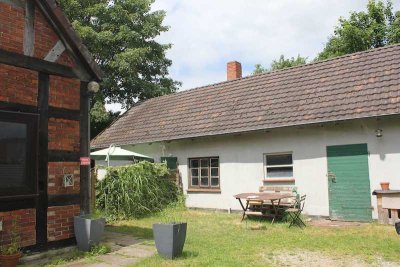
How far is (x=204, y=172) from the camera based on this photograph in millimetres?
14883

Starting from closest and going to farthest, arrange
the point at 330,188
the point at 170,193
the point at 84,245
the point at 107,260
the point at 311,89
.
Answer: the point at 107,260 < the point at 84,245 < the point at 330,188 < the point at 311,89 < the point at 170,193

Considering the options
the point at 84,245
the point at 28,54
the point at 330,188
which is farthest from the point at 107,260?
the point at 330,188

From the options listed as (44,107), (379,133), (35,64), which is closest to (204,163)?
(379,133)

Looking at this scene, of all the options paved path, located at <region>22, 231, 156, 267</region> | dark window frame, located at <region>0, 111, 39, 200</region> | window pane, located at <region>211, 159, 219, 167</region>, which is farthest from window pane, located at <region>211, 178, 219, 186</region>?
dark window frame, located at <region>0, 111, 39, 200</region>

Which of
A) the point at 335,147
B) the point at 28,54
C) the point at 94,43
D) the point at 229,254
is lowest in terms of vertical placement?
the point at 229,254

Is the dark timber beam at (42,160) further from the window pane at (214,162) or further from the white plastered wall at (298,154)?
the window pane at (214,162)

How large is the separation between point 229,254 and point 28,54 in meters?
5.24

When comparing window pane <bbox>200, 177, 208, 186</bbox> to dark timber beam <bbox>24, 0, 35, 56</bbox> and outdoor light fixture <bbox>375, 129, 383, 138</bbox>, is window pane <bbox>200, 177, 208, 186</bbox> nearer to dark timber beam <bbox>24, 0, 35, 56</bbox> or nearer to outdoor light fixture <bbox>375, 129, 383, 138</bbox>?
outdoor light fixture <bbox>375, 129, 383, 138</bbox>

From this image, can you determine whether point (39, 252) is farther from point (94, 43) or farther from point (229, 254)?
point (94, 43)

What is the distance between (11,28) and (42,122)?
1761mm

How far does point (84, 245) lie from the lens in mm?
7461

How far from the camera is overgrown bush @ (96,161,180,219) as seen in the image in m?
12.2

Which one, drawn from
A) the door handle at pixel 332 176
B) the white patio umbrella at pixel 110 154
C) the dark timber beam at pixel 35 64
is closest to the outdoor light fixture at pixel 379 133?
the door handle at pixel 332 176

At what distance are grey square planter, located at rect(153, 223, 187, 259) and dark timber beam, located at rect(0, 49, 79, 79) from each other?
11.7 ft
